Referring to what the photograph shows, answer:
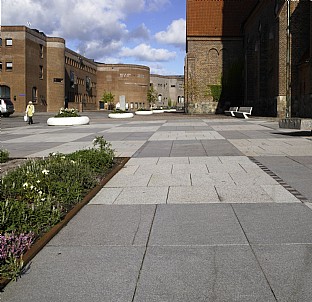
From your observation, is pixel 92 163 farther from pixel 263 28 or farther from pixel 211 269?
pixel 263 28

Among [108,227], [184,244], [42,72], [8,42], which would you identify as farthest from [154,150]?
[42,72]

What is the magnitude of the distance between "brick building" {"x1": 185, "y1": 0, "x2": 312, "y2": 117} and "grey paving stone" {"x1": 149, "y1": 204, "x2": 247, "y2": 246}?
28311 mm

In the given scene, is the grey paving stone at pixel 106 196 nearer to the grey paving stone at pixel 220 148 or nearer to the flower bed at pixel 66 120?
the grey paving stone at pixel 220 148

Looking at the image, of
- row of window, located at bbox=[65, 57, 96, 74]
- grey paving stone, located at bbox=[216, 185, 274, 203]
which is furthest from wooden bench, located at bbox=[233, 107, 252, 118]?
row of window, located at bbox=[65, 57, 96, 74]

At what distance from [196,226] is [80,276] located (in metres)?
1.90

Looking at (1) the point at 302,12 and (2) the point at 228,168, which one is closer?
(2) the point at 228,168

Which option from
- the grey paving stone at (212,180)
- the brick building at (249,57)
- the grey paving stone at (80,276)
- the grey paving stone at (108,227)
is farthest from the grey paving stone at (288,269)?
the brick building at (249,57)

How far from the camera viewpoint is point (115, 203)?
6.67 metres

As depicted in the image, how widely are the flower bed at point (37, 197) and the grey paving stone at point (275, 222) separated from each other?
2327 millimetres

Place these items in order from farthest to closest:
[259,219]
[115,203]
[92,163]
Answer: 1. [92,163]
2. [115,203]
3. [259,219]

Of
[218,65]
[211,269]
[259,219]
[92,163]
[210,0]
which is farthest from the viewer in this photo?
[210,0]

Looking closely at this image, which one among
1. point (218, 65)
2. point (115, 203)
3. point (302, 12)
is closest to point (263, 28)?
point (302, 12)

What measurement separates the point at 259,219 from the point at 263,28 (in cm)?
4249

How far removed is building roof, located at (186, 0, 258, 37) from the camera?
5956cm
